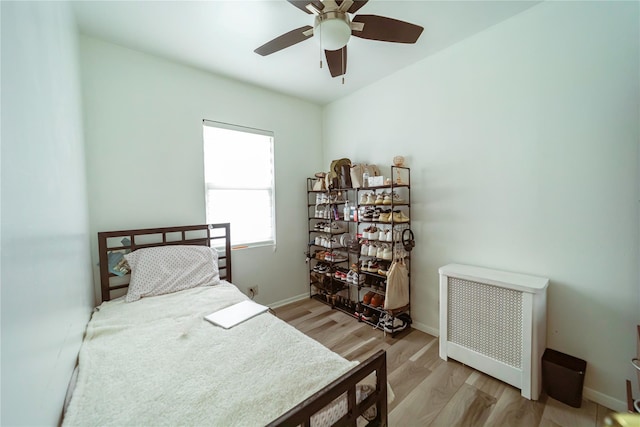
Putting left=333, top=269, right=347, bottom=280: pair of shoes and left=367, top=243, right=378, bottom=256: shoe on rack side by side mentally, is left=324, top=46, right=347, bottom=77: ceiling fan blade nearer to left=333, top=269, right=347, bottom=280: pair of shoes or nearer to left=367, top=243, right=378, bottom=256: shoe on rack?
left=367, top=243, right=378, bottom=256: shoe on rack

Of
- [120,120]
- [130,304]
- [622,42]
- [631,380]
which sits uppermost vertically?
[622,42]

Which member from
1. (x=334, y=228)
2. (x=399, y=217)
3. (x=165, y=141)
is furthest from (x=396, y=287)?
(x=165, y=141)

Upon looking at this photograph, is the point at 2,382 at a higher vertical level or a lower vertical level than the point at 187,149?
lower

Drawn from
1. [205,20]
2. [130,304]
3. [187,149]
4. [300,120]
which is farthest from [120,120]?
[300,120]

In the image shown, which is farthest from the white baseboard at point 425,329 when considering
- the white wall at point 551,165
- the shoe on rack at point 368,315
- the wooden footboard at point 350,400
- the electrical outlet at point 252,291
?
the electrical outlet at point 252,291

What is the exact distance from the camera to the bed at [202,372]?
0.92 m

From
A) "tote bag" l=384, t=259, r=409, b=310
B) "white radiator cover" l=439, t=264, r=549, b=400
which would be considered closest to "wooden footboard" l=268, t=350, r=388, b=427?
"white radiator cover" l=439, t=264, r=549, b=400

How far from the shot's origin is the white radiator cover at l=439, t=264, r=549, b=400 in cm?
164

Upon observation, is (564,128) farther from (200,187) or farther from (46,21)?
(200,187)

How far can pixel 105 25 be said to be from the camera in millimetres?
1899

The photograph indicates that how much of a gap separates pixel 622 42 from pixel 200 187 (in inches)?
135

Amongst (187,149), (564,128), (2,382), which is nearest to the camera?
(2,382)

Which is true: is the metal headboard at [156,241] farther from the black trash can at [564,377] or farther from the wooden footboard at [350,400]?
the black trash can at [564,377]

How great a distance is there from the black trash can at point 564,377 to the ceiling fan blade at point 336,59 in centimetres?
263
